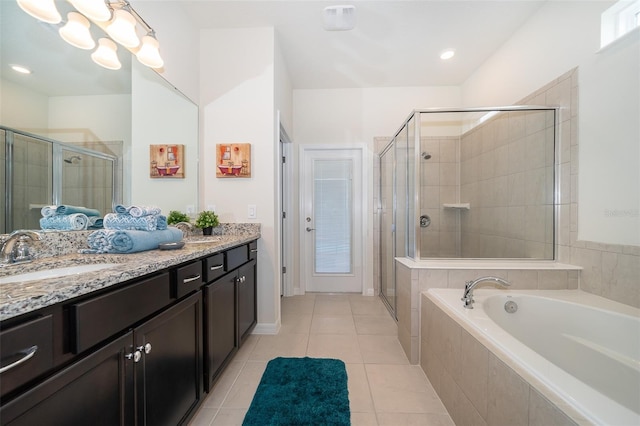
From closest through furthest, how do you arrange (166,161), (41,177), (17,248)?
(17,248) < (41,177) < (166,161)

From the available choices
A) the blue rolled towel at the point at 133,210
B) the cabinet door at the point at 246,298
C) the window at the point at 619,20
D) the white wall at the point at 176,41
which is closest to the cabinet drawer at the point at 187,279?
the blue rolled towel at the point at 133,210

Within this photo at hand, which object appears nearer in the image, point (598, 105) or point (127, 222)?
point (127, 222)

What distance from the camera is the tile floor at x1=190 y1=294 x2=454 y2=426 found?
1.26 metres

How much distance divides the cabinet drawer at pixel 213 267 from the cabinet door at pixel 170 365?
0.11 metres

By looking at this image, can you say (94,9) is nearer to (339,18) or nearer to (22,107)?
(22,107)

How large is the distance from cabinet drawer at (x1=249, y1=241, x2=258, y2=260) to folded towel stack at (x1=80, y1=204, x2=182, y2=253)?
1.97ft

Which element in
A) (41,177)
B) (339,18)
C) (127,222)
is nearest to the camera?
(41,177)

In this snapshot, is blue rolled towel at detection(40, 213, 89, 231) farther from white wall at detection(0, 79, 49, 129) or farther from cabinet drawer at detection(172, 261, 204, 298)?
cabinet drawer at detection(172, 261, 204, 298)

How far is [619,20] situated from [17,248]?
3.13m

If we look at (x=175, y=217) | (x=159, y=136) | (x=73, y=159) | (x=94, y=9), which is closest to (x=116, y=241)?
(x=73, y=159)

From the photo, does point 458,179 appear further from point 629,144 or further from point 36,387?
point 36,387

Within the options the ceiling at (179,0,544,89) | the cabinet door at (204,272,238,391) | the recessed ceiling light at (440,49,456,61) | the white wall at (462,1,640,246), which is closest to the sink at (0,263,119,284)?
the cabinet door at (204,272,238,391)

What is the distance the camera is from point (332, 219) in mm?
3098

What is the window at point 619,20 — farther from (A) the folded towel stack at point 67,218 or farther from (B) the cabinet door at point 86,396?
(A) the folded towel stack at point 67,218
